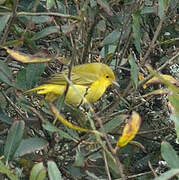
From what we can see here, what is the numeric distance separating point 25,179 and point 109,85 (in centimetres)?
119

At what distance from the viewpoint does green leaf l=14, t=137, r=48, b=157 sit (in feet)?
5.99

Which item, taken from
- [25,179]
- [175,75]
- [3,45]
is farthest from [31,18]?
[175,75]

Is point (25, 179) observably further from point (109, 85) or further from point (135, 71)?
point (109, 85)

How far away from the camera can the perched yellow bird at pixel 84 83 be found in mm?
2638

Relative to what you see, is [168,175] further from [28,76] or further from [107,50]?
[107,50]

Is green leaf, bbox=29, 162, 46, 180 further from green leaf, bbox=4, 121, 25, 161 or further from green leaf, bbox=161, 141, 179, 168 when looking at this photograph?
green leaf, bbox=161, 141, 179, 168

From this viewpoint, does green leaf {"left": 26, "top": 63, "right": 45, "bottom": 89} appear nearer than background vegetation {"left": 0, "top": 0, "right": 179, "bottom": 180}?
No

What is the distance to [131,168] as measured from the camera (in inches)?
108

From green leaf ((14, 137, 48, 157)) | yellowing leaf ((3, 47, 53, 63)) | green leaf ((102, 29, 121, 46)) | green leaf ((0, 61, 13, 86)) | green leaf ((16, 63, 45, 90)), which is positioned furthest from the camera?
green leaf ((102, 29, 121, 46))

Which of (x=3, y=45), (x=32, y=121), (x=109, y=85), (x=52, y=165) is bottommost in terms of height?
(x=109, y=85)

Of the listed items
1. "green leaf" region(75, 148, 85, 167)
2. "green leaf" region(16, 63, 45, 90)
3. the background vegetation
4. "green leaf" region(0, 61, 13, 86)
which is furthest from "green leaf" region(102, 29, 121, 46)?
"green leaf" region(75, 148, 85, 167)

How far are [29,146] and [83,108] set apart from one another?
0.96 metres

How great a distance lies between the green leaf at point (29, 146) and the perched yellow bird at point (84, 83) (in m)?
0.64

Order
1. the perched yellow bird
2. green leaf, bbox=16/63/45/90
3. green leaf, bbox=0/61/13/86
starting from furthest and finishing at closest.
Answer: the perched yellow bird
green leaf, bbox=16/63/45/90
green leaf, bbox=0/61/13/86
